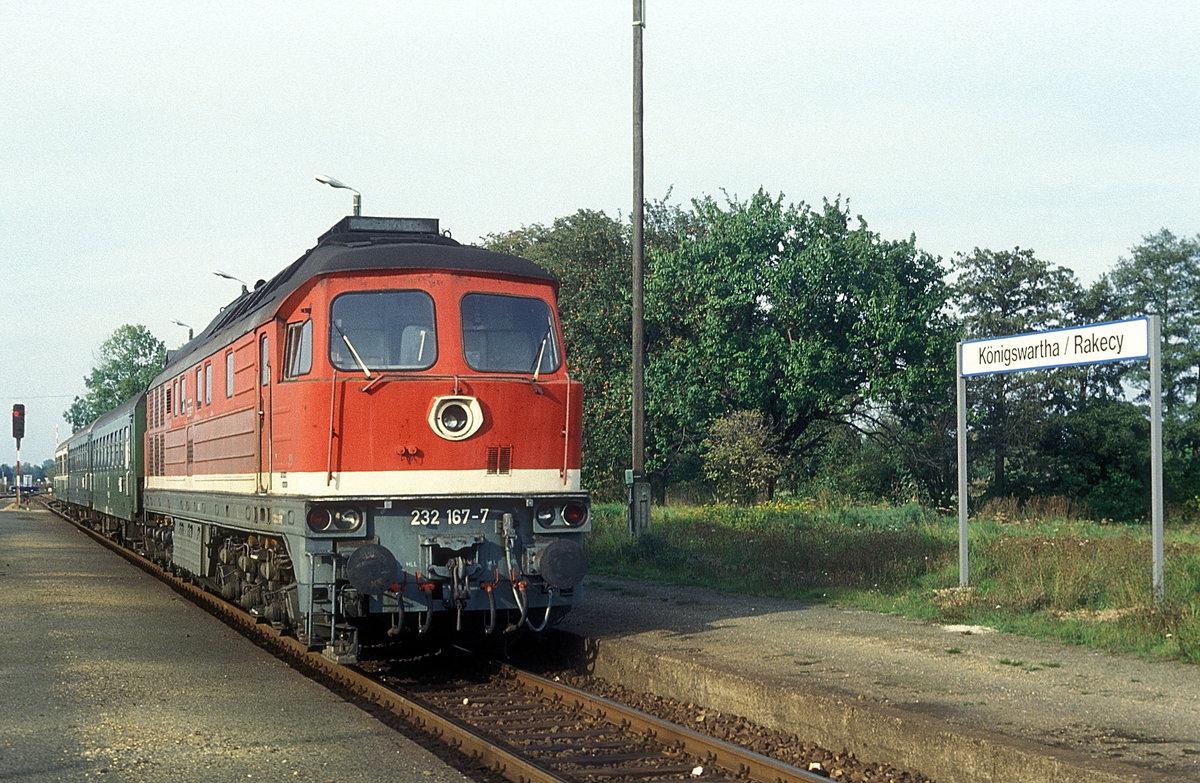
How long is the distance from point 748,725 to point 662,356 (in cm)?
2583

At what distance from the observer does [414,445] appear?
9.93 m

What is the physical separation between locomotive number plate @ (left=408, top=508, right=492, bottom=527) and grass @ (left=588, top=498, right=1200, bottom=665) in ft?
14.6

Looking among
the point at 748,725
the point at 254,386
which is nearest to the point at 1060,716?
the point at 748,725

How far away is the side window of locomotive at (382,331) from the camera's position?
32.9 ft

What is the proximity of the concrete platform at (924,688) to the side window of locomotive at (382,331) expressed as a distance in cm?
288

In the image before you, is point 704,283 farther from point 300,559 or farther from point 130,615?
point 300,559

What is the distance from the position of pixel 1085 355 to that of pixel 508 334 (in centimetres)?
491

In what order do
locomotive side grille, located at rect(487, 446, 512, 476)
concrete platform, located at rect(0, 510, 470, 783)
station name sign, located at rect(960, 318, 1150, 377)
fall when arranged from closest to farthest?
concrete platform, located at rect(0, 510, 470, 783) < locomotive side grille, located at rect(487, 446, 512, 476) < station name sign, located at rect(960, 318, 1150, 377)

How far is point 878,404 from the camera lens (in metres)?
34.2

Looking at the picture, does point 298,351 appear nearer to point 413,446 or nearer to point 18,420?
point 413,446

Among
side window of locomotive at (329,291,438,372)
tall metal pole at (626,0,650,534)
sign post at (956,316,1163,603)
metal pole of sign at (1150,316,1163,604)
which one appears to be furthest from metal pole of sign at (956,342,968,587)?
tall metal pole at (626,0,650,534)

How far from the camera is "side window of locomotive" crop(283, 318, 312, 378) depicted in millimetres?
10180

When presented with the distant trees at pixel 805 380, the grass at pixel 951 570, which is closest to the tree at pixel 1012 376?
the distant trees at pixel 805 380

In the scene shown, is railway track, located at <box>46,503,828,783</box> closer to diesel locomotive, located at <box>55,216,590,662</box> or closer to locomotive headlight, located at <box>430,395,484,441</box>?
diesel locomotive, located at <box>55,216,590,662</box>
